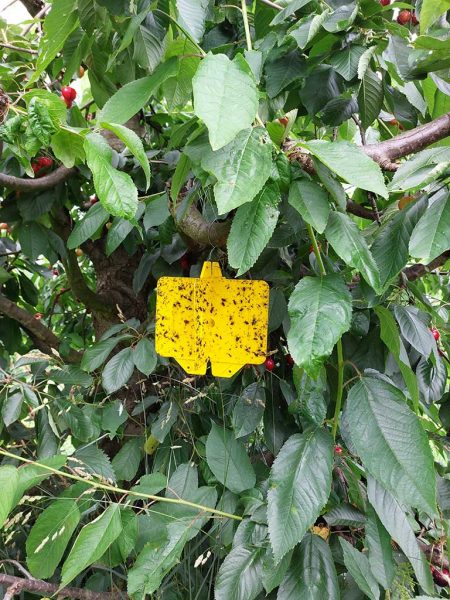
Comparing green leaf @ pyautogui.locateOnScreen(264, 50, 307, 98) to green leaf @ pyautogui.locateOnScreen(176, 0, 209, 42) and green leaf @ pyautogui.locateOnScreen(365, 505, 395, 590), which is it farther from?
green leaf @ pyautogui.locateOnScreen(365, 505, 395, 590)

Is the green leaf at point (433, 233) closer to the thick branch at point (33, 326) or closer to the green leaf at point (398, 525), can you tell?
the green leaf at point (398, 525)

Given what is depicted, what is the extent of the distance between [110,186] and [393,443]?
383 millimetres

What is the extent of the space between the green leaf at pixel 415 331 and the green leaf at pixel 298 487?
0.24 metres

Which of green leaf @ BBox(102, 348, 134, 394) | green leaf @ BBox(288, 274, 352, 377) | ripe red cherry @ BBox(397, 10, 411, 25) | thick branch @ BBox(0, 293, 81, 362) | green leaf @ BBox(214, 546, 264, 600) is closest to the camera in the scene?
green leaf @ BBox(288, 274, 352, 377)

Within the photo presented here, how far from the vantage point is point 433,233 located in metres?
0.60

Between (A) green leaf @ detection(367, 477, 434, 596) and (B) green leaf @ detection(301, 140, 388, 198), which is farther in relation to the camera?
(A) green leaf @ detection(367, 477, 434, 596)

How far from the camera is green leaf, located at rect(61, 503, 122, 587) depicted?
64 centimetres

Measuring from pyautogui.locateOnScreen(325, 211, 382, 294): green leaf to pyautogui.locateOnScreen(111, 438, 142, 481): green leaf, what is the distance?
618 millimetres

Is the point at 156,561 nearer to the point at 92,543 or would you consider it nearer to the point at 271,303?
the point at 92,543

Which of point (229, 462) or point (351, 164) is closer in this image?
point (351, 164)

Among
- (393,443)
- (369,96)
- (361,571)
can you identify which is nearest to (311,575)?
(361,571)

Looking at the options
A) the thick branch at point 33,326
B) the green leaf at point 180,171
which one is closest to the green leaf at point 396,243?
the green leaf at point 180,171

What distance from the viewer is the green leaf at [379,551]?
68 centimetres

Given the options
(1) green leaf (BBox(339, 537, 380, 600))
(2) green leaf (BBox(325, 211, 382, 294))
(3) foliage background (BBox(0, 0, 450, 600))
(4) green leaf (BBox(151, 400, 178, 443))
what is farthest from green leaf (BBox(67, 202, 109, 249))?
(1) green leaf (BBox(339, 537, 380, 600))
